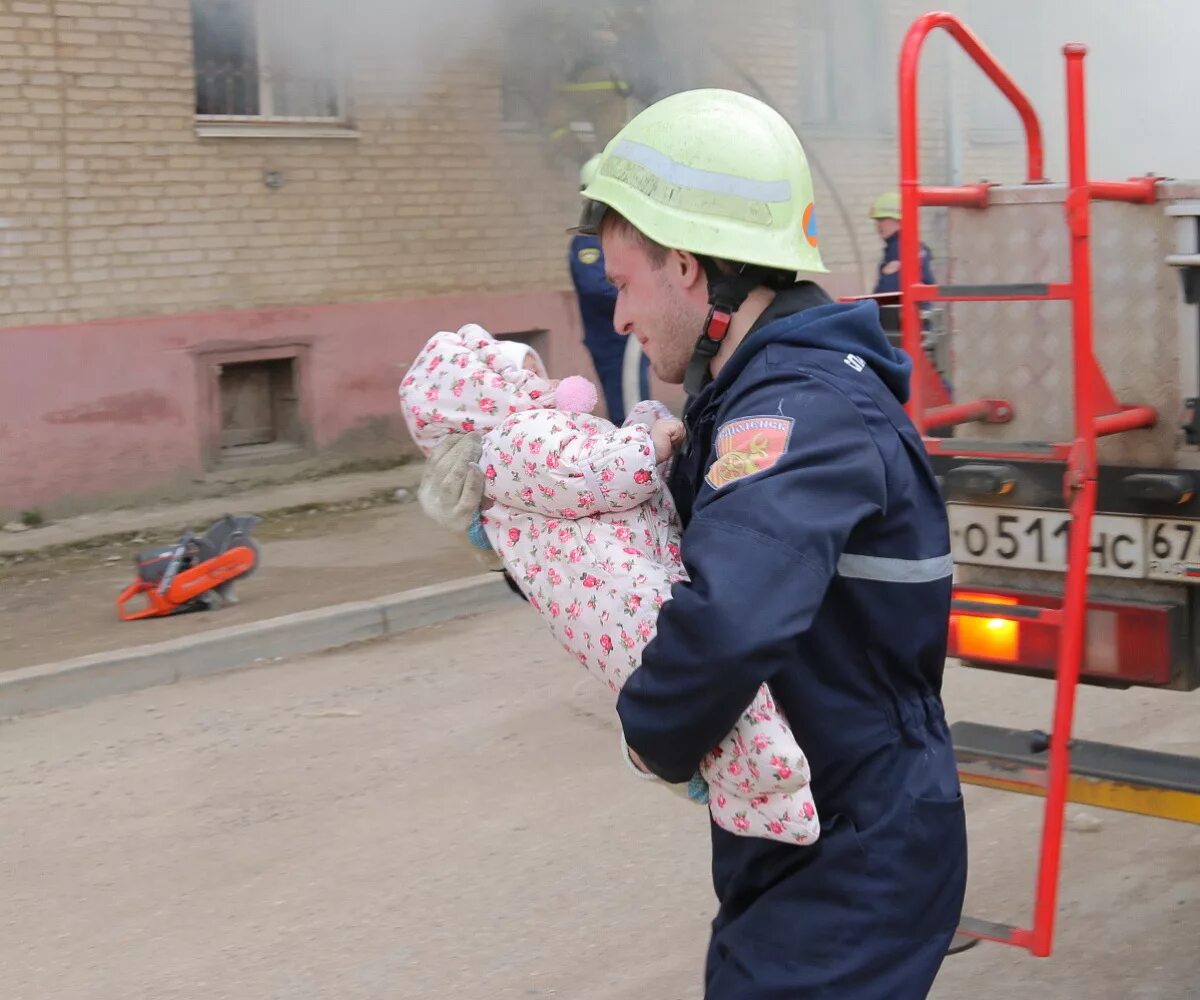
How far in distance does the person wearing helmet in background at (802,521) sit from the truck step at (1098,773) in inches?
52.1

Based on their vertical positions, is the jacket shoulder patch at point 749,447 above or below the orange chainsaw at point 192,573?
above

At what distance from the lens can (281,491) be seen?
10.2 metres

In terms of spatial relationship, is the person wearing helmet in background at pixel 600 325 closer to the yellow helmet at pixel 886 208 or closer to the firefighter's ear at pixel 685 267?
the yellow helmet at pixel 886 208

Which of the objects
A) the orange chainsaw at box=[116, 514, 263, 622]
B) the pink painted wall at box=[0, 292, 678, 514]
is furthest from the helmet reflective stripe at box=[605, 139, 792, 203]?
the pink painted wall at box=[0, 292, 678, 514]

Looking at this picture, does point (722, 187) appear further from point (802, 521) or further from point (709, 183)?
point (802, 521)

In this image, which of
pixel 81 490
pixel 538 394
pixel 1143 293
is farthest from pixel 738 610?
pixel 81 490

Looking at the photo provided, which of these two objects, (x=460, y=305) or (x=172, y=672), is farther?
(x=460, y=305)

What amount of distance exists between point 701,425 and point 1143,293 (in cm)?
200

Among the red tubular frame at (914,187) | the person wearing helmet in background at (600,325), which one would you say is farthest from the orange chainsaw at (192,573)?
the red tubular frame at (914,187)

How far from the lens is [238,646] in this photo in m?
6.85

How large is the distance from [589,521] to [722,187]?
46cm

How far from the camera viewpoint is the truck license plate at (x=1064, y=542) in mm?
3711

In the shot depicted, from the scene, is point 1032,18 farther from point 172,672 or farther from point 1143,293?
point 1143,293

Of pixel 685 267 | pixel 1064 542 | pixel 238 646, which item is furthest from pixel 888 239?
pixel 685 267
